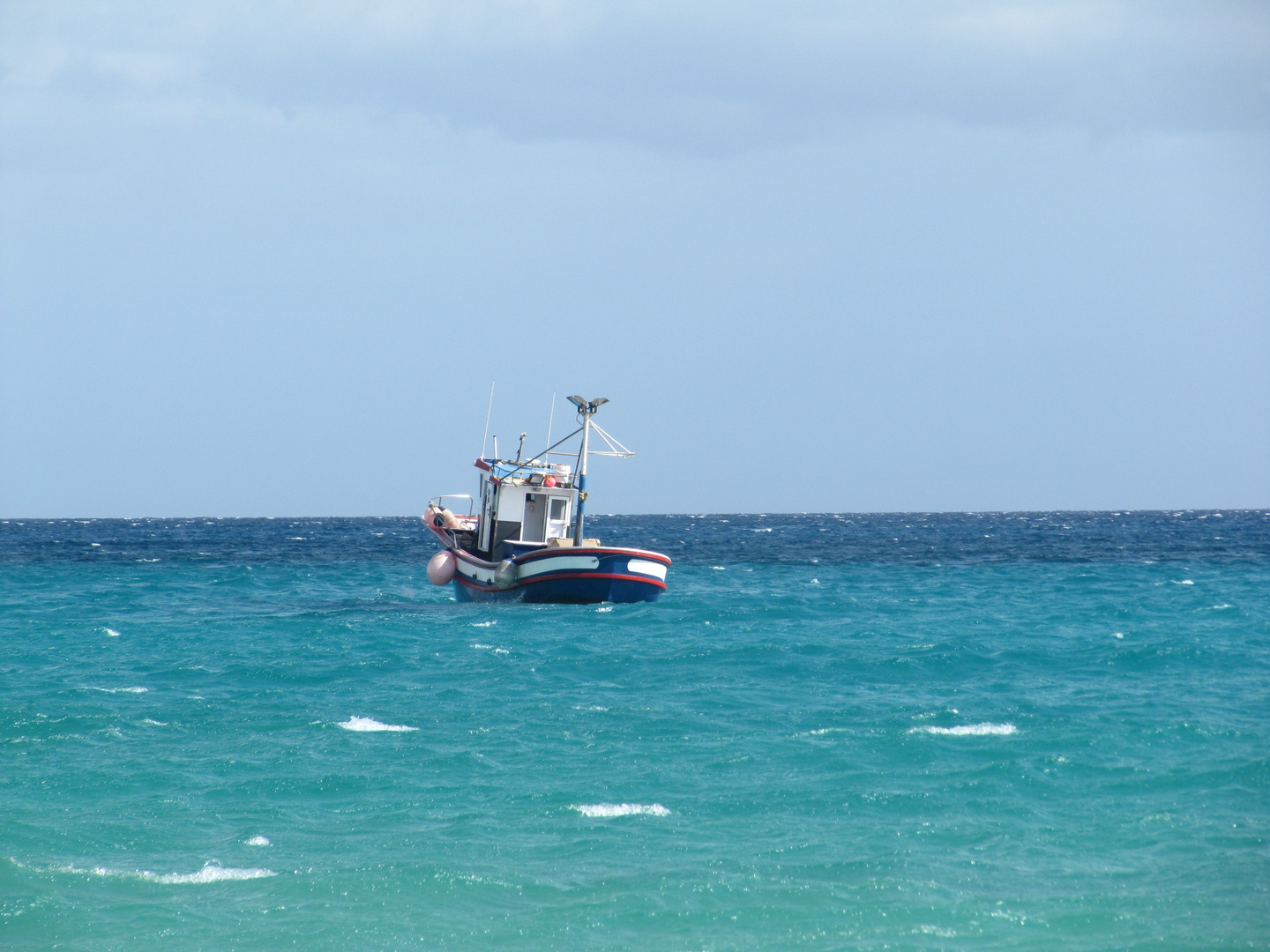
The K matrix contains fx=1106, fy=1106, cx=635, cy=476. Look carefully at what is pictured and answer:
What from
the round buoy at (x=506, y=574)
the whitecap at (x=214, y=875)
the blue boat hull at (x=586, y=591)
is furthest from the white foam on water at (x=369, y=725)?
the round buoy at (x=506, y=574)

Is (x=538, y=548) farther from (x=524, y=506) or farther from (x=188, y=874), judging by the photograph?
(x=188, y=874)

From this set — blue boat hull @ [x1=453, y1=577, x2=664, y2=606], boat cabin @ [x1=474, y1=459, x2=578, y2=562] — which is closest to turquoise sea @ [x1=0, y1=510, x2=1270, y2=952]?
blue boat hull @ [x1=453, y1=577, x2=664, y2=606]

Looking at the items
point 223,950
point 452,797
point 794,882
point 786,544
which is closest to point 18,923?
point 223,950

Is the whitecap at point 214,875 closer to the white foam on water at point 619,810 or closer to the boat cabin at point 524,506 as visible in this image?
the white foam on water at point 619,810

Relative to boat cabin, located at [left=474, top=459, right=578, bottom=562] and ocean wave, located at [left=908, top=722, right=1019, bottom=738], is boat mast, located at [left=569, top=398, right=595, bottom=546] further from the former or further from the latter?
ocean wave, located at [left=908, top=722, right=1019, bottom=738]

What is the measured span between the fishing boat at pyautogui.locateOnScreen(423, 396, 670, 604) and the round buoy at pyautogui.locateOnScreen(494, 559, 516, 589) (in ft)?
0.08

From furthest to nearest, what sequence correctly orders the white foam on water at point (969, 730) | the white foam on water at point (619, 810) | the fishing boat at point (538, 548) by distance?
the fishing boat at point (538, 548), the white foam on water at point (969, 730), the white foam on water at point (619, 810)

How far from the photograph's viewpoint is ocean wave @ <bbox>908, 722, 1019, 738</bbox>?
1434 cm

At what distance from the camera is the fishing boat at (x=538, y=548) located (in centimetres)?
2933

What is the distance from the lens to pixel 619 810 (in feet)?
37.2

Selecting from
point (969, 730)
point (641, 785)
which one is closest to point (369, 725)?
point (641, 785)

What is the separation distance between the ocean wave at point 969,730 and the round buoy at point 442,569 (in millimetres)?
20914

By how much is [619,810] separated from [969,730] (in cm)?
562

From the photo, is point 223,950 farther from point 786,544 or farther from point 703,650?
point 786,544
